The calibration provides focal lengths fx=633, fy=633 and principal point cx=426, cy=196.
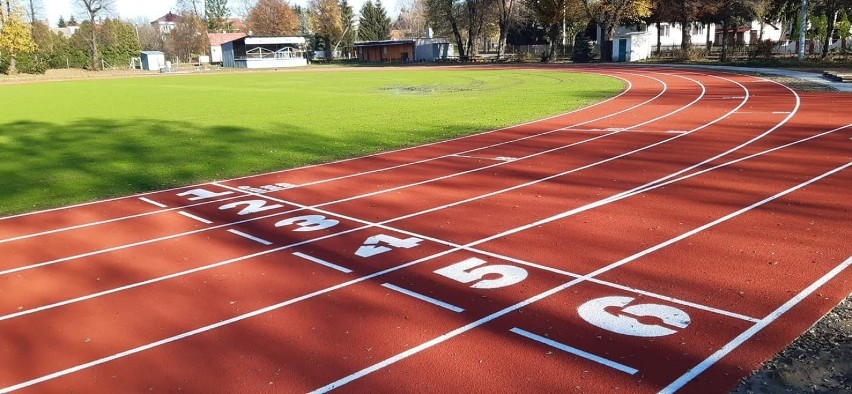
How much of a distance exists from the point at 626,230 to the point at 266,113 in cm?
2041

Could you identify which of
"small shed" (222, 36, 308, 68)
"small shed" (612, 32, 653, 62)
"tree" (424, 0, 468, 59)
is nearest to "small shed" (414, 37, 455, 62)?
"tree" (424, 0, 468, 59)

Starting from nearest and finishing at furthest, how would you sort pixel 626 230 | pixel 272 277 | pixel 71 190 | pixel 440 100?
pixel 272 277 < pixel 626 230 < pixel 71 190 < pixel 440 100

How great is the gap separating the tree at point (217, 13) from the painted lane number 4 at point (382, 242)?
410ft

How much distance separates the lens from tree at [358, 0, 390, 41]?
10062 centimetres

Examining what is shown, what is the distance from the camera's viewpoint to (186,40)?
104 metres

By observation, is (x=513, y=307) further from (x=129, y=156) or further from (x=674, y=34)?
(x=674, y=34)

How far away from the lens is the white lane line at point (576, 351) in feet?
17.2

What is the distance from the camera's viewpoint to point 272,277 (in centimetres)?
777

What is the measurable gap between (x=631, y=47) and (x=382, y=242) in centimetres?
5287

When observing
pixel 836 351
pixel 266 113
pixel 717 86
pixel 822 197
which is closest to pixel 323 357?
pixel 836 351

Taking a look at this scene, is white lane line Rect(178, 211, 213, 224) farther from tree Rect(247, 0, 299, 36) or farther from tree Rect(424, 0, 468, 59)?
tree Rect(247, 0, 299, 36)

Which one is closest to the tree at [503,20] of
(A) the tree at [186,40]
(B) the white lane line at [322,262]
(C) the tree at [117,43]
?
(C) the tree at [117,43]

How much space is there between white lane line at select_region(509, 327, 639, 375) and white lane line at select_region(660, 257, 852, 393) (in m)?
0.36

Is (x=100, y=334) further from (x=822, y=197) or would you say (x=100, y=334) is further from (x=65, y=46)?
(x=65, y=46)
